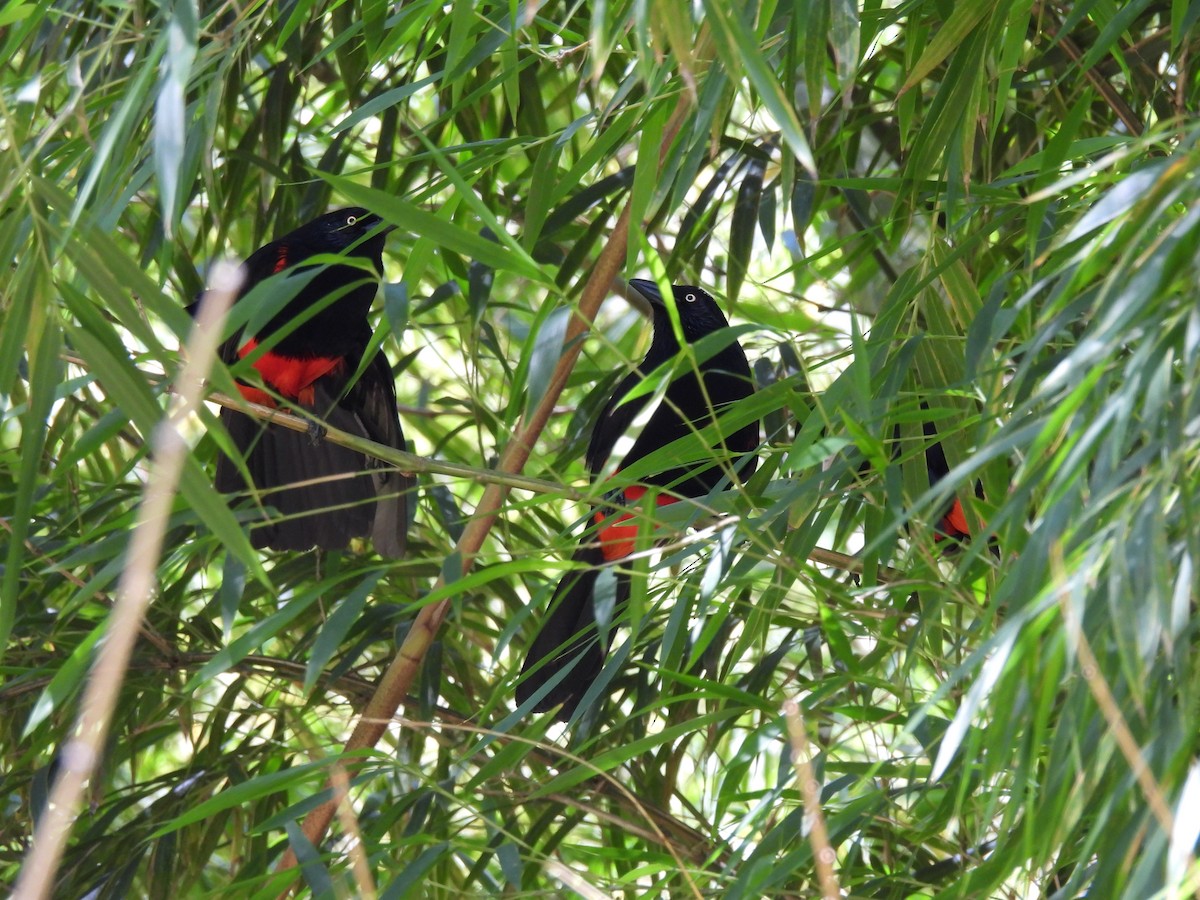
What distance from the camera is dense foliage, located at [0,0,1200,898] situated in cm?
110

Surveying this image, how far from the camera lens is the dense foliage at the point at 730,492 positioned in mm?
1102

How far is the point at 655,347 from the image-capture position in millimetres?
2943

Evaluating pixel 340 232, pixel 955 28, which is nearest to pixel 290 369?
pixel 340 232

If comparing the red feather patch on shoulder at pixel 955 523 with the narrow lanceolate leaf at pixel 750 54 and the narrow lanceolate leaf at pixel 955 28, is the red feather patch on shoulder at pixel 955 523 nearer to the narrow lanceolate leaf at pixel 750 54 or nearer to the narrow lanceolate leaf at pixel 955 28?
the narrow lanceolate leaf at pixel 955 28

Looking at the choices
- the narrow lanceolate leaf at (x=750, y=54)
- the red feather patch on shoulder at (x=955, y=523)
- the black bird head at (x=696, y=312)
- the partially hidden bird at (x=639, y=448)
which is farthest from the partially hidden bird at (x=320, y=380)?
the narrow lanceolate leaf at (x=750, y=54)

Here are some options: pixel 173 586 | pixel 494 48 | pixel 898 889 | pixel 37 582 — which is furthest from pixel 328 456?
pixel 898 889

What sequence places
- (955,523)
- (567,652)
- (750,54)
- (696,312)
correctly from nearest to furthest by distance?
1. (750,54)
2. (567,652)
3. (955,523)
4. (696,312)

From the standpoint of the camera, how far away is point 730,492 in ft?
5.71

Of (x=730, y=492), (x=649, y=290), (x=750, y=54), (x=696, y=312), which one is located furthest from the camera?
(x=696, y=312)

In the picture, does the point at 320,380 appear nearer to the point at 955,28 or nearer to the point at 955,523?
the point at 955,523

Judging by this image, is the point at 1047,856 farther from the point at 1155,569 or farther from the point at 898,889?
the point at 898,889

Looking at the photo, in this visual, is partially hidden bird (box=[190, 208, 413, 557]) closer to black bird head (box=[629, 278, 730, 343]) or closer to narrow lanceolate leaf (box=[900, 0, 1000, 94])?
black bird head (box=[629, 278, 730, 343])

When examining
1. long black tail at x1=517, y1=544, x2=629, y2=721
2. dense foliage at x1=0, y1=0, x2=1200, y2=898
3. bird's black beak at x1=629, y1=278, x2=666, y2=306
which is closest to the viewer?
dense foliage at x1=0, y1=0, x2=1200, y2=898

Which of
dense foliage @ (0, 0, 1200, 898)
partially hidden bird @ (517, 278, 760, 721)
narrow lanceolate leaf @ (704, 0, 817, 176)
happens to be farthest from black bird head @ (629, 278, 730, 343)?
narrow lanceolate leaf @ (704, 0, 817, 176)
